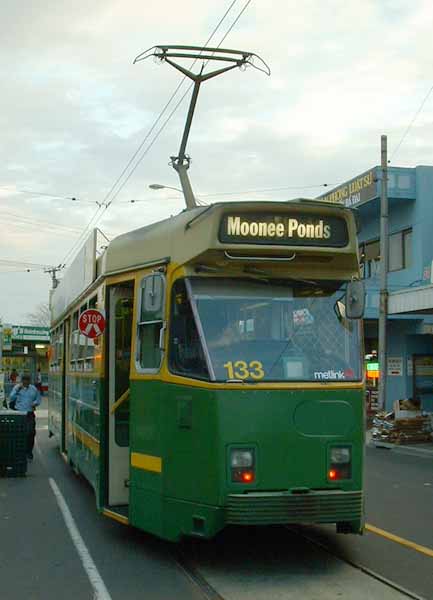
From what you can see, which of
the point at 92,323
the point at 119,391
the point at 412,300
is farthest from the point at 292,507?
the point at 412,300

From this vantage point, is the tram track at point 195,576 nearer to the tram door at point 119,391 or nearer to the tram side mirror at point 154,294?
the tram door at point 119,391

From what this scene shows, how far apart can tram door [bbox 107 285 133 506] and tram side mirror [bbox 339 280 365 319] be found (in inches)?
98.8

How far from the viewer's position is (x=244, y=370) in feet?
22.3

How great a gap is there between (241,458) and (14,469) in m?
8.76

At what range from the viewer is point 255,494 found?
257 inches

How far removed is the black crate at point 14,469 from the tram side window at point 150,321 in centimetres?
750

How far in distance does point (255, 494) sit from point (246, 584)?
74 cm

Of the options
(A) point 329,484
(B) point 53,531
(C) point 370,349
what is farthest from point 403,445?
(A) point 329,484

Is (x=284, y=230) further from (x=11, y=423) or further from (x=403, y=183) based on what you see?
(x=403, y=183)

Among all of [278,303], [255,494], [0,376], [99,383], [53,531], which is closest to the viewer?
[255,494]

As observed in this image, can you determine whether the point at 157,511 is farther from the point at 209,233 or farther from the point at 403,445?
the point at 403,445

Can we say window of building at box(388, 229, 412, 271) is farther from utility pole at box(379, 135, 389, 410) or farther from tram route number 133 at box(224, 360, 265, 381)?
tram route number 133 at box(224, 360, 265, 381)

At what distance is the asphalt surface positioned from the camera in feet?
21.2

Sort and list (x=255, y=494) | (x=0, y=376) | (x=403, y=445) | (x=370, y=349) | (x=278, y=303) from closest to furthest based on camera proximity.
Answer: (x=255, y=494), (x=278, y=303), (x=403, y=445), (x=0, y=376), (x=370, y=349)
